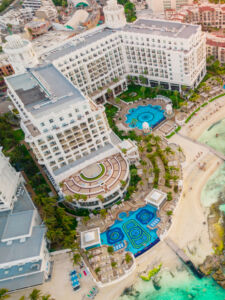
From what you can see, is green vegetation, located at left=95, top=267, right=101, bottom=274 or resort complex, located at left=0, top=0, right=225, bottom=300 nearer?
green vegetation, located at left=95, top=267, right=101, bottom=274

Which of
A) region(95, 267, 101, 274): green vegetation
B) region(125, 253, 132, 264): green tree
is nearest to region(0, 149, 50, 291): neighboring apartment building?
region(95, 267, 101, 274): green vegetation

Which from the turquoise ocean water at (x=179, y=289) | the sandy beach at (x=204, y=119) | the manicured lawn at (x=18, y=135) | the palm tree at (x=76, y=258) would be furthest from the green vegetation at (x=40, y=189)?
the sandy beach at (x=204, y=119)

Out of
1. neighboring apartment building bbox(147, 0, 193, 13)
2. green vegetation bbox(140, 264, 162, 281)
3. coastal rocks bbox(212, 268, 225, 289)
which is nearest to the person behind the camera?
coastal rocks bbox(212, 268, 225, 289)

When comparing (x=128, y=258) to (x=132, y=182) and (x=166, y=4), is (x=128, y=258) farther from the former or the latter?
(x=166, y=4)

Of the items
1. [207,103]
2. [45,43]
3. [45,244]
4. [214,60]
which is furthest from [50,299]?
[45,43]

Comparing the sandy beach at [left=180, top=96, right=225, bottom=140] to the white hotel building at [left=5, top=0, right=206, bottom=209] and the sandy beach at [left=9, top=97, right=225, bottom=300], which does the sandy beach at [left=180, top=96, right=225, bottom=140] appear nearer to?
the sandy beach at [left=9, top=97, right=225, bottom=300]

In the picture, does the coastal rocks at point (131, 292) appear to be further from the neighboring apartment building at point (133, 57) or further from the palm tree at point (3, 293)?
the neighboring apartment building at point (133, 57)
